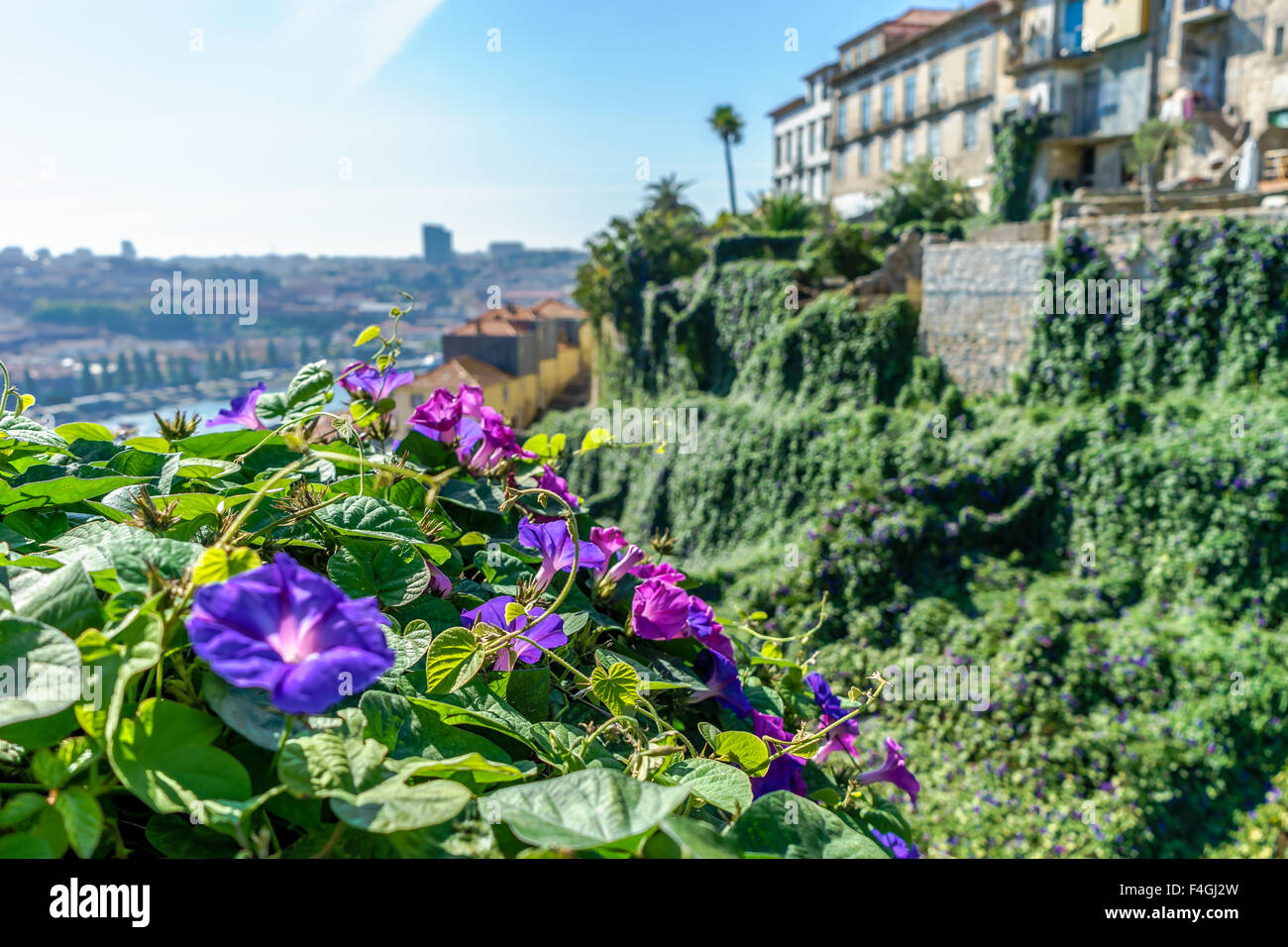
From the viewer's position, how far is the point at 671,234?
67.1ft

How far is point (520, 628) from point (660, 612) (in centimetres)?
25

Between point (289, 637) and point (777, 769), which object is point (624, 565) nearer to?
point (777, 769)

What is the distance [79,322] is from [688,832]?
1693 inches

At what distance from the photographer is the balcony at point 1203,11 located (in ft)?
60.1

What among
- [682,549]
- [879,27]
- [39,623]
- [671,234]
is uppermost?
[879,27]

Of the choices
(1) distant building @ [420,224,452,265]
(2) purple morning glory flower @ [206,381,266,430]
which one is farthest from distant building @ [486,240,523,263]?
(2) purple morning glory flower @ [206,381,266,430]

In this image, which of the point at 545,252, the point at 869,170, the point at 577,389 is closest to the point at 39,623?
the point at 577,389

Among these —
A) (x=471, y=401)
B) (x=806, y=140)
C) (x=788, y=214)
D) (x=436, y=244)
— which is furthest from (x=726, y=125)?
(x=436, y=244)

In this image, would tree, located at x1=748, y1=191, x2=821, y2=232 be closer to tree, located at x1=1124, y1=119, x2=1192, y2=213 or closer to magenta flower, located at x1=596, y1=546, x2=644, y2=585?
tree, located at x1=1124, y1=119, x2=1192, y2=213

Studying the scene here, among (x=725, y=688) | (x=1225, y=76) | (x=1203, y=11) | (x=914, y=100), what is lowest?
(x=725, y=688)

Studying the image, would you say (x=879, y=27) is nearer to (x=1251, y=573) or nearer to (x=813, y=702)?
(x=1251, y=573)

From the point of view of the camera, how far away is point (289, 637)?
661 mm

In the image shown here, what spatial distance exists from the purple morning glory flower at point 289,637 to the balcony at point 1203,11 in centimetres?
2445
